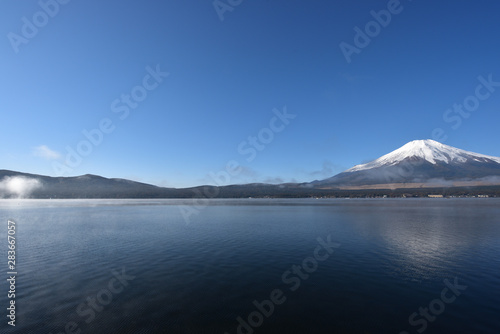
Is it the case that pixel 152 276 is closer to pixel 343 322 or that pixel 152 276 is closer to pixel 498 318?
pixel 343 322

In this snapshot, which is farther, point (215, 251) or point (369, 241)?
point (369, 241)

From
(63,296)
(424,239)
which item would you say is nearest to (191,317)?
(63,296)

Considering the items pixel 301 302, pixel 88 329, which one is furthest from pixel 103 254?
pixel 301 302

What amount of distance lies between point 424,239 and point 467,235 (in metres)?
7.91

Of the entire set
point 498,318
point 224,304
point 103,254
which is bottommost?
point 498,318

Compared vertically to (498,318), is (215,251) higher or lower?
higher

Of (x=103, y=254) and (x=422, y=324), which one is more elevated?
(x=103, y=254)

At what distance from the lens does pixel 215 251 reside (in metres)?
23.8

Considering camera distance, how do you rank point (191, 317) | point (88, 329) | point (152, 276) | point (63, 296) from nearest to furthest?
point (88, 329), point (191, 317), point (63, 296), point (152, 276)

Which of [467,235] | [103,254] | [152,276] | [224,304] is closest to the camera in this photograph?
[224,304]

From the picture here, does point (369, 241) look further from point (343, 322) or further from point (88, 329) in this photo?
point (88, 329)

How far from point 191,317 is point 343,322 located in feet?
23.2

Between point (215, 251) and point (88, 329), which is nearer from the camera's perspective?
point (88, 329)

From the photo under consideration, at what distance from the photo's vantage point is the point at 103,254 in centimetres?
2288
